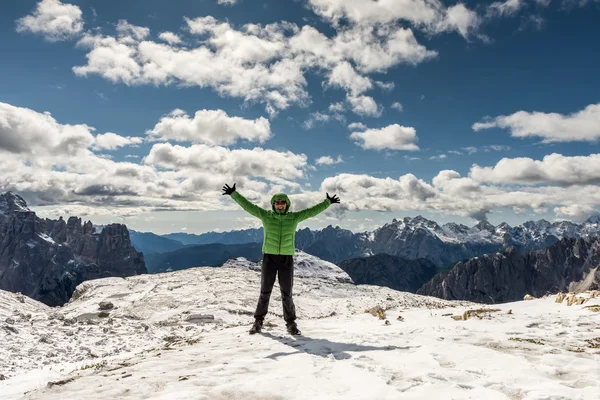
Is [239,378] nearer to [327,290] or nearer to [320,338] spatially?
[320,338]

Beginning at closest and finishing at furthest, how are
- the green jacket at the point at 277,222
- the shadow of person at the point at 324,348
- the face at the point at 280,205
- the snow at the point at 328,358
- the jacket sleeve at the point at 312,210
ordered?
1. the snow at the point at 328,358
2. the shadow of person at the point at 324,348
3. the green jacket at the point at 277,222
4. the face at the point at 280,205
5. the jacket sleeve at the point at 312,210

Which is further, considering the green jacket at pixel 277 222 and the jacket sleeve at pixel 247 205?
the jacket sleeve at pixel 247 205

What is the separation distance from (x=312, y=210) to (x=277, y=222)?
3.96 ft

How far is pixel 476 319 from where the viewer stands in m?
12.9

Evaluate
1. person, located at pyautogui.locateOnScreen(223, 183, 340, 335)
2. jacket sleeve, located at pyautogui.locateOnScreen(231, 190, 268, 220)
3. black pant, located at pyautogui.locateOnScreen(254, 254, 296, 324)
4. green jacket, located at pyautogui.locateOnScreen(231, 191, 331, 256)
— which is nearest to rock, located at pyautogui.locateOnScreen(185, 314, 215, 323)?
person, located at pyautogui.locateOnScreen(223, 183, 340, 335)

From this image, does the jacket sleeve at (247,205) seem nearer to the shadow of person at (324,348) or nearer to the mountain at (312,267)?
the shadow of person at (324,348)

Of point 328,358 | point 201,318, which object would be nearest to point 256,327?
point 328,358

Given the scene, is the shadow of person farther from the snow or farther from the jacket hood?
the jacket hood

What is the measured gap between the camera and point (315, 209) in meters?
12.5

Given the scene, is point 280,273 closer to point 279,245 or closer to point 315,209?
point 279,245

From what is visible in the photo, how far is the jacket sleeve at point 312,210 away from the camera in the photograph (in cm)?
1221

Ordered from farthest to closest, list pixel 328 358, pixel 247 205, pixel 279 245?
pixel 247 205
pixel 279 245
pixel 328 358

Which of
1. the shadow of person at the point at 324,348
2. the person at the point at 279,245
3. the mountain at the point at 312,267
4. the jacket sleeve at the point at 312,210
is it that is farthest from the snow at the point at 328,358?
the mountain at the point at 312,267

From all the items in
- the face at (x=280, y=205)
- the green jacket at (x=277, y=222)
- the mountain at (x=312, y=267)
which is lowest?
the mountain at (x=312, y=267)
